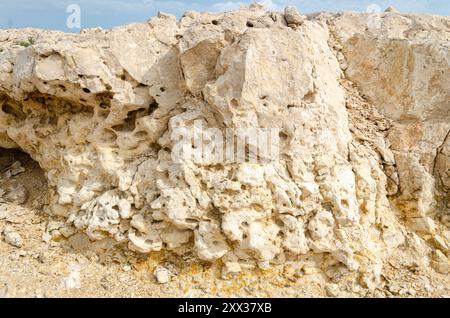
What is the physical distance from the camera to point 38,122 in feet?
21.5

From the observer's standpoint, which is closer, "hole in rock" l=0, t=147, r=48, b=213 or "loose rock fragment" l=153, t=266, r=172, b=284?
"loose rock fragment" l=153, t=266, r=172, b=284

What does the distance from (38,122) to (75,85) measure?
1469mm

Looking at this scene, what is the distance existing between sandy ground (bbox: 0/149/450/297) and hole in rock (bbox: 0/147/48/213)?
1041mm

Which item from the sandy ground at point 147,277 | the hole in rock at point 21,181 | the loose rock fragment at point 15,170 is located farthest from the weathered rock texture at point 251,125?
the loose rock fragment at point 15,170

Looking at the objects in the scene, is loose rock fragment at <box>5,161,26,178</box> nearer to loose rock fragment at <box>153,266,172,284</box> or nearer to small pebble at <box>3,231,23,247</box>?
small pebble at <box>3,231,23,247</box>

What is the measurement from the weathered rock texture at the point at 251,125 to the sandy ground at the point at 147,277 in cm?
20

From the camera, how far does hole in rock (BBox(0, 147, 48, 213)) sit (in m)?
6.83

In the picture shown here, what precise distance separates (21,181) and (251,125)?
17.1 feet

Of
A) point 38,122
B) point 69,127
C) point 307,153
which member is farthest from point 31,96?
point 307,153

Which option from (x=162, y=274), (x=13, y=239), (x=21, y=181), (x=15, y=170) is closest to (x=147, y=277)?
Result: (x=162, y=274)

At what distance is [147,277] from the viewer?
210 inches

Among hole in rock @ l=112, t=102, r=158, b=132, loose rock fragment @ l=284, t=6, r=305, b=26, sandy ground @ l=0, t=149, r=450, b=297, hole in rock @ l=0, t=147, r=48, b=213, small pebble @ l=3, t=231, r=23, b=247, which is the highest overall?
loose rock fragment @ l=284, t=6, r=305, b=26

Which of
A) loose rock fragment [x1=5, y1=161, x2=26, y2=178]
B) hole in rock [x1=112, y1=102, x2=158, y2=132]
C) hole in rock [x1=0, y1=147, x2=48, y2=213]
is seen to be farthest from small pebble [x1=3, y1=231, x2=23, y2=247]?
hole in rock [x1=112, y1=102, x2=158, y2=132]

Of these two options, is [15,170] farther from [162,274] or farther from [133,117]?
[162,274]
